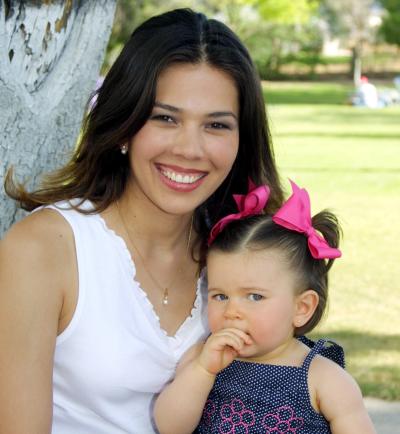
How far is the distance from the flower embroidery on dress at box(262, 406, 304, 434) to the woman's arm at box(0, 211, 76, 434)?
581 mm

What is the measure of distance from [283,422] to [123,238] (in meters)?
0.68

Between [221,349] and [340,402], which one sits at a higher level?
[221,349]

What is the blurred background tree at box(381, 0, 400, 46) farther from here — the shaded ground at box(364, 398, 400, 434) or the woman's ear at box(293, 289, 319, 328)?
the woman's ear at box(293, 289, 319, 328)

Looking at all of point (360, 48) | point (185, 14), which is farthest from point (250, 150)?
point (360, 48)

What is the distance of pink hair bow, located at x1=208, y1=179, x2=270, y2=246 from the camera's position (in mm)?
2762

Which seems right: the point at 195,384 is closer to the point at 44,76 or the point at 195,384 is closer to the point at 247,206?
the point at 247,206

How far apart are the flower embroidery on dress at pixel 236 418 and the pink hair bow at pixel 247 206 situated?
0.48m

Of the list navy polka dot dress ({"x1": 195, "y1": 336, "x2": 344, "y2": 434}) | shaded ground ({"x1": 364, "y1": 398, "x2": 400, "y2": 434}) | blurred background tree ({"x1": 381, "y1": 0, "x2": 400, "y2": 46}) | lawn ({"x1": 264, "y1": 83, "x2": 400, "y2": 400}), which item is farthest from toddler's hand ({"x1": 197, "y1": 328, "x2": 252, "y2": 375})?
blurred background tree ({"x1": 381, "y1": 0, "x2": 400, "y2": 46})

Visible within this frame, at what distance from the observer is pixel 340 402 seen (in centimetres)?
249

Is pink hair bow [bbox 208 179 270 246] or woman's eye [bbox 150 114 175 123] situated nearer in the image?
woman's eye [bbox 150 114 175 123]

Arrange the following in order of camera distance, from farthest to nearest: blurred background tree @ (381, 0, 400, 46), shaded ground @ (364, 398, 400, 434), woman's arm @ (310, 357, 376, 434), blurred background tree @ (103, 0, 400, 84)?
blurred background tree @ (381, 0, 400, 46) < blurred background tree @ (103, 0, 400, 84) < shaded ground @ (364, 398, 400, 434) < woman's arm @ (310, 357, 376, 434)

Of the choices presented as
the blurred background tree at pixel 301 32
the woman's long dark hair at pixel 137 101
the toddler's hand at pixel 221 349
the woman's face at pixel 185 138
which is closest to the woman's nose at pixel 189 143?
the woman's face at pixel 185 138

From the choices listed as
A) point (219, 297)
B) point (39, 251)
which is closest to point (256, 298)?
point (219, 297)

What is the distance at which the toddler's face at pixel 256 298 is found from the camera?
2.56 m
